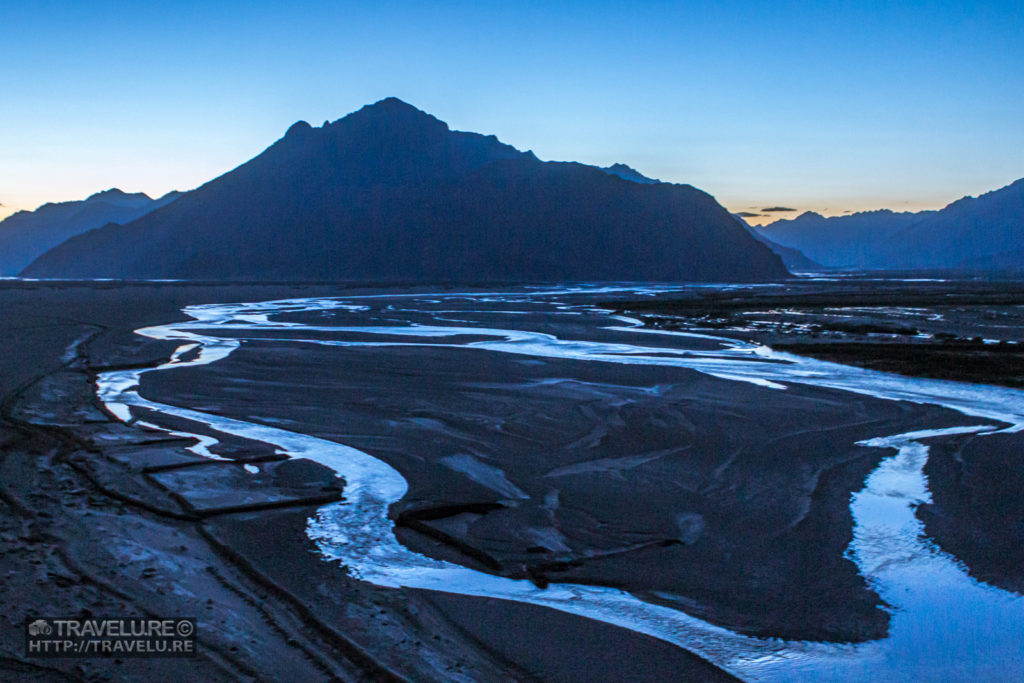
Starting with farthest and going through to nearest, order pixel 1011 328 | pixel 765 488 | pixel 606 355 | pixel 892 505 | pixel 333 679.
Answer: pixel 1011 328
pixel 606 355
pixel 765 488
pixel 892 505
pixel 333 679

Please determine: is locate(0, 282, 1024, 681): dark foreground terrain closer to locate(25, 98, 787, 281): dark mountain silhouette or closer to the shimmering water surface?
the shimmering water surface

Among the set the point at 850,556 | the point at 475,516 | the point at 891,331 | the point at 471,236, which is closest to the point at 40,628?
the point at 475,516

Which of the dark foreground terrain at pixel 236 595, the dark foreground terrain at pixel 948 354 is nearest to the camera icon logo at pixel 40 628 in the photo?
the dark foreground terrain at pixel 236 595

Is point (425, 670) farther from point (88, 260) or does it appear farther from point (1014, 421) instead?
point (88, 260)

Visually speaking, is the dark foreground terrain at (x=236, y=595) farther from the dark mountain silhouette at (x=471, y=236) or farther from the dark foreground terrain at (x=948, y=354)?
the dark mountain silhouette at (x=471, y=236)

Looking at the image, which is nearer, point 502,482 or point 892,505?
point 892,505

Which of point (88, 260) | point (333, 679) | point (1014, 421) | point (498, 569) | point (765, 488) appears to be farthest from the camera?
point (88, 260)

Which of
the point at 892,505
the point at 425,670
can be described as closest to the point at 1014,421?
the point at 892,505
